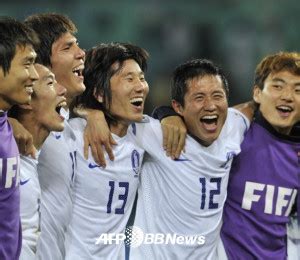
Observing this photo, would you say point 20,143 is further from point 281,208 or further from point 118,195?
point 281,208

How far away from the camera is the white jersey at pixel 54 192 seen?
12.0ft

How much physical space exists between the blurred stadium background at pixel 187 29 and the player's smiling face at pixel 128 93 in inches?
175

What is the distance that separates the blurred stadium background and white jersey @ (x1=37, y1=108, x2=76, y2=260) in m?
4.78

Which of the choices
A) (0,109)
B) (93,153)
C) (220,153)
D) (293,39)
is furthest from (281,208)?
(293,39)

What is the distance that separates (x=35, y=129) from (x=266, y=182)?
1.25 metres

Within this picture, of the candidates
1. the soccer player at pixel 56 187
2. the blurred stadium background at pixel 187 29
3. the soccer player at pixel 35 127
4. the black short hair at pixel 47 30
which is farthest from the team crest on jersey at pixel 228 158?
the blurred stadium background at pixel 187 29

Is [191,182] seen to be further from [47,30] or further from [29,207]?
[47,30]

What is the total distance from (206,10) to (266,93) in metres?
5.16

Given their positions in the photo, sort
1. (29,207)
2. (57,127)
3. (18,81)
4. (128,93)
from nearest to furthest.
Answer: (18,81), (29,207), (57,127), (128,93)

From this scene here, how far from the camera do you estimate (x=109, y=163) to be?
12.5 ft

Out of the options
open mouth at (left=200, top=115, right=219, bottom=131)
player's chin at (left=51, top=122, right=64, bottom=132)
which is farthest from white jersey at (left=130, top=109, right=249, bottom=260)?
player's chin at (left=51, top=122, right=64, bottom=132)

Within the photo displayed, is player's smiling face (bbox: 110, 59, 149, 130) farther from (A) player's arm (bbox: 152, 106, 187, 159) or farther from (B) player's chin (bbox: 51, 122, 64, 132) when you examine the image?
(B) player's chin (bbox: 51, 122, 64, 132)

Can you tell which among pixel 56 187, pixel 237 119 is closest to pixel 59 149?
pixel 56 187

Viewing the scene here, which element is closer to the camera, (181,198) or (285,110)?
(181,198)
